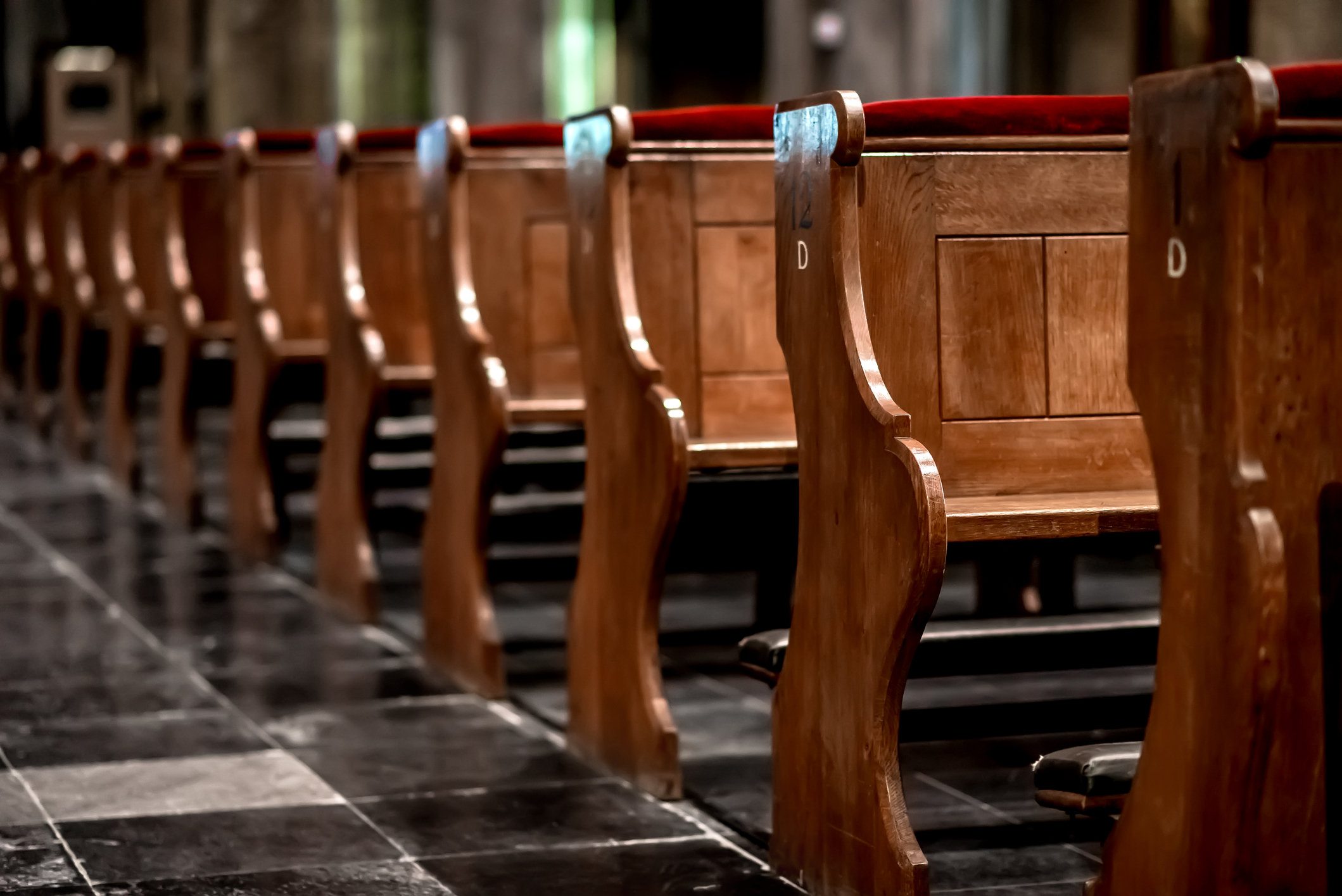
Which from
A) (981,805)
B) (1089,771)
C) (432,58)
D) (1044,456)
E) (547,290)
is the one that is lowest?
(981,805)

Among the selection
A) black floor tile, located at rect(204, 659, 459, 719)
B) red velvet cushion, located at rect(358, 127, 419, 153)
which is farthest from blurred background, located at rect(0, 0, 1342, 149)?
black floor tile, located at rect(204, 659, 459, 719)

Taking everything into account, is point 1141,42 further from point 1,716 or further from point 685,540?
point 1,716

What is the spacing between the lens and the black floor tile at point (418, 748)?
3.10m

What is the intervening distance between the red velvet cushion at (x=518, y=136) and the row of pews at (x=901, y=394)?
0.01 meters

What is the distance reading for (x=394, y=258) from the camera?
4.88m

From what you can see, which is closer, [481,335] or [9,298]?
[481,335]

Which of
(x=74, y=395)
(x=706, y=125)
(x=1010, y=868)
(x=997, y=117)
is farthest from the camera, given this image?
(x=74, y=395)

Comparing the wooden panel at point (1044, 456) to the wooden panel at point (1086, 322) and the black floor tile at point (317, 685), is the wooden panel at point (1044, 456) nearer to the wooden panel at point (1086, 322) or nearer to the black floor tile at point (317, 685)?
the wooden panel at point (1086, 322)

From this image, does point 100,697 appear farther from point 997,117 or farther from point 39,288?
point 39,288

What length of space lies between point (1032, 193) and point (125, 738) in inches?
68.4

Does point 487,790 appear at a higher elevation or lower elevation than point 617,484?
lower

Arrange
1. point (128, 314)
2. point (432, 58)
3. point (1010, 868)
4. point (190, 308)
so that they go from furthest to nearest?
point (432, 58), point (128, 314), point (190, 308), point (1010, 868)

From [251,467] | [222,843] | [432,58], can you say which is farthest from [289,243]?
[432,58]

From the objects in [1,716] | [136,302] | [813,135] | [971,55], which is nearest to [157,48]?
[971,55]
